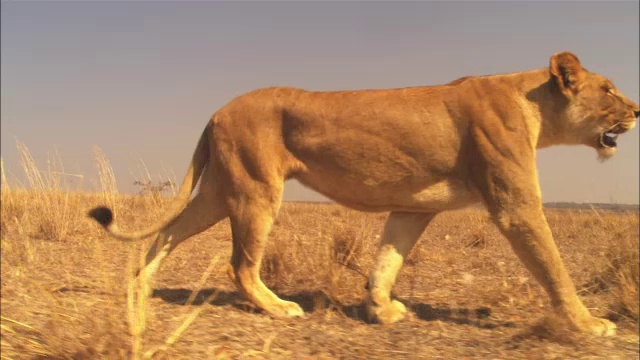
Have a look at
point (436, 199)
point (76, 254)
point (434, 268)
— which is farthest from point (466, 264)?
point (76, 254)

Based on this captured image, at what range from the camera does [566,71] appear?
4.30 metres

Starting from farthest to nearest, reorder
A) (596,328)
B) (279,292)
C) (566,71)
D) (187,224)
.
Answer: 1. (279,292)
2. (187,224)
3. (566,71)
4. (596,328)

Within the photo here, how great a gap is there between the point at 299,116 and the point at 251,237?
3.21 ft

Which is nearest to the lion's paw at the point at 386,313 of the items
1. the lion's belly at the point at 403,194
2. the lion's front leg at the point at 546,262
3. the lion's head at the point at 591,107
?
the lion's belly at the point at 403,194

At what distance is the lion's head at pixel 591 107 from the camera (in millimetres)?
4309

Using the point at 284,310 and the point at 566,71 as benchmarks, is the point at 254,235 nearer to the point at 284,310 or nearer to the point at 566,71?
the point at 284,310

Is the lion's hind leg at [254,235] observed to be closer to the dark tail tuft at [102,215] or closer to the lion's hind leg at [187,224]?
the lion's hind leg at [187,224]

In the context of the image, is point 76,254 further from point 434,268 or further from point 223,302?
point 434,268

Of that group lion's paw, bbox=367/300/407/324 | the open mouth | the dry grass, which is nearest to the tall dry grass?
the dry grass

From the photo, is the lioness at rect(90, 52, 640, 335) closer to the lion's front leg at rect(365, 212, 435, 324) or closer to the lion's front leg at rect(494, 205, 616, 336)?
the lion's front leg at rect(365, 212, 435, 324)

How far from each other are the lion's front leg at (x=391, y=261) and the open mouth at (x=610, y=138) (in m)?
1.46

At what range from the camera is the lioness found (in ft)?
13.5

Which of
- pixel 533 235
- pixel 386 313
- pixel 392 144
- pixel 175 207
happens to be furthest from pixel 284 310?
pixel 533 235

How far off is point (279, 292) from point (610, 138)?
119 inches
